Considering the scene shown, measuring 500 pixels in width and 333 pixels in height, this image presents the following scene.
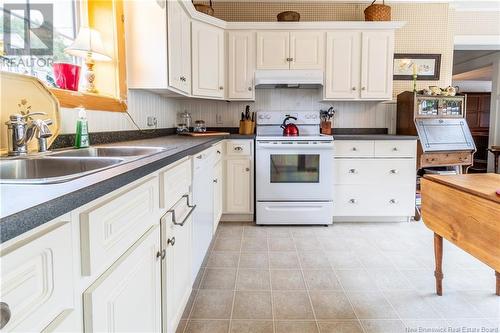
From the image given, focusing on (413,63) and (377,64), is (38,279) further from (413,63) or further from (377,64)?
(413,63)

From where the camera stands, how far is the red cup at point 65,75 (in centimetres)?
180

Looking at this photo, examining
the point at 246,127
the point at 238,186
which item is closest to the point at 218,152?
the point at 238,186

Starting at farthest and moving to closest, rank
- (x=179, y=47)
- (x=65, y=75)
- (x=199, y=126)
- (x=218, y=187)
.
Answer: (x=199, y=126), (x=218, y=187), (x=179, y=47), (x=65, y=75)

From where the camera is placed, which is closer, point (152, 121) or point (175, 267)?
point (175, 267)

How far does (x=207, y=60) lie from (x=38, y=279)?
3166 mm

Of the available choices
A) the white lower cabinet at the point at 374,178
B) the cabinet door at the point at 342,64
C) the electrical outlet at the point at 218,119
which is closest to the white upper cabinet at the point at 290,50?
the cabinet door at the point at 342,64

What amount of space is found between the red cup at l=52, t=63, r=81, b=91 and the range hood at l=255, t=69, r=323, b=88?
2.07m

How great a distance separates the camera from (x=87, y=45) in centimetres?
197

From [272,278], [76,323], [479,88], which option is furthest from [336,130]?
[479,88]

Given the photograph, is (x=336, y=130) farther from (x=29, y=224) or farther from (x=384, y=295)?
(x=29, y=224)

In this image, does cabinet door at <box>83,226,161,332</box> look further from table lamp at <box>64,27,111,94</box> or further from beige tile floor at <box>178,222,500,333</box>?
table lamp at <box>64,27,111,94</box>

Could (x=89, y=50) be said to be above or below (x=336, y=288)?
above

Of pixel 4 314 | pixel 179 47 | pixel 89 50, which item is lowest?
pixel 4 314

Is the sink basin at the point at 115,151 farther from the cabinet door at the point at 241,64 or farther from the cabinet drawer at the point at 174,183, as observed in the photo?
the cabinet door at the point at 241,64
